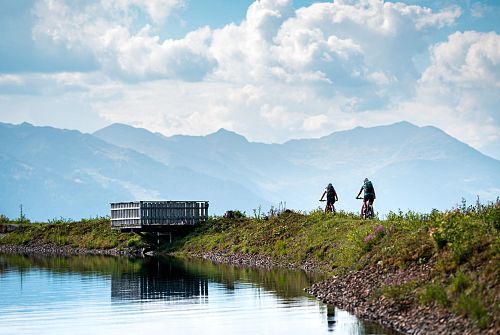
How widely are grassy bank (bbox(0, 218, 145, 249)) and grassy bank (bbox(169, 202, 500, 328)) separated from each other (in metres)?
18.9

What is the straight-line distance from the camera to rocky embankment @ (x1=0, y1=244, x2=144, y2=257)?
95.8 m

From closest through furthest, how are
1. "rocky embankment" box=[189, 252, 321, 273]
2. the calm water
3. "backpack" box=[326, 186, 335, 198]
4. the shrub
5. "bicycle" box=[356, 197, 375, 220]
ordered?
the shrub
the calm water
"rocky embankment" box=[189, 252, 321, 273]
"bicycle" box=[356, 197, 375, 220]
"backpack" box=[326, 186, 335, 198]

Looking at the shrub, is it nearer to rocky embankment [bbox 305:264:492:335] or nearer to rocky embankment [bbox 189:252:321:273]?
rocky embankment [bbox 305:264:492:335]

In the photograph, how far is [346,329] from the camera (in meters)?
39.3

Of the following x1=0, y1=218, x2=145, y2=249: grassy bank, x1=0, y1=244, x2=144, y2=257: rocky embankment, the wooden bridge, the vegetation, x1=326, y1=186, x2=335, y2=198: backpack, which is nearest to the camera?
the vegetation

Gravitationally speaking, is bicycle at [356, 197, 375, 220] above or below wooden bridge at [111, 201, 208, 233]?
below

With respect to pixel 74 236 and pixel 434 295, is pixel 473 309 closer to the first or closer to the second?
pixel 434 295

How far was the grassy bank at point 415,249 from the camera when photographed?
37.2 m

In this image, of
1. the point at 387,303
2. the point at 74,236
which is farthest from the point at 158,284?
the point at 74,236

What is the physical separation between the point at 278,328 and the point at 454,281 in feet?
24.8

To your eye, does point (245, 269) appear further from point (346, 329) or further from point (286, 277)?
point (346, 329)

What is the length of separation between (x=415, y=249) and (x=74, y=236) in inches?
2589

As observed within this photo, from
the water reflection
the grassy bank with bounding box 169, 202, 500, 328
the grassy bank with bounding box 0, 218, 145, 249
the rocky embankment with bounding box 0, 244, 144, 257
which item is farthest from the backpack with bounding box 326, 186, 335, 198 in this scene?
the grassy bank with bounding box 0, 218, 145, 249

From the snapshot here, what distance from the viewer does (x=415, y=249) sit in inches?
1828
